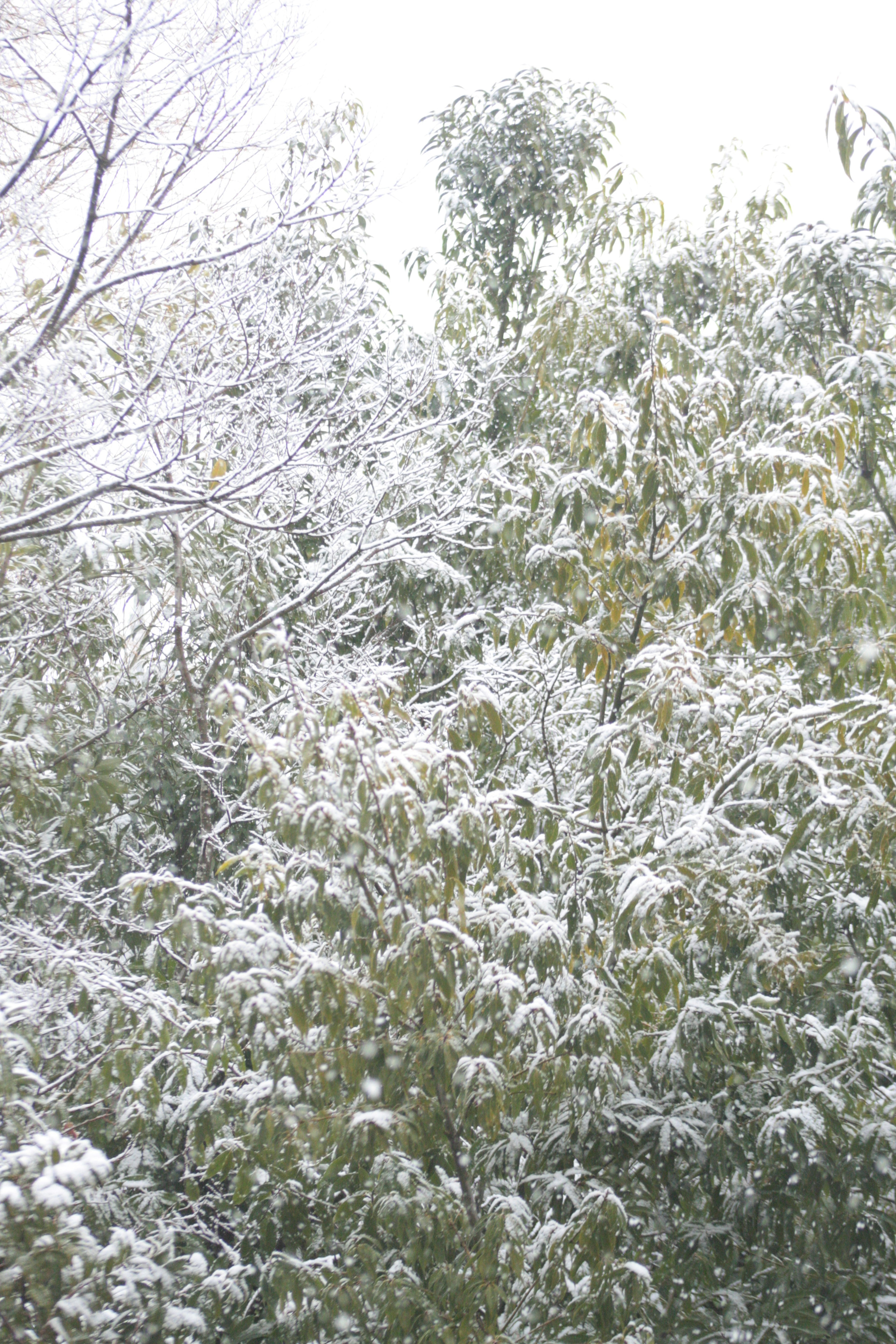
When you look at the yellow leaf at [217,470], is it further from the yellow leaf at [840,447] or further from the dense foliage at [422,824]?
the yellow leaf at [840,447]

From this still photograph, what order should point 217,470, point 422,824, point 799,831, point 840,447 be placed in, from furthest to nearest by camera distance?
1. point 217,470
2. point 840,447
3. point 799,831
4. point 422,824

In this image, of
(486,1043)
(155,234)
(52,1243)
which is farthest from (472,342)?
(52,1243)

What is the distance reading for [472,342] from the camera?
615cm

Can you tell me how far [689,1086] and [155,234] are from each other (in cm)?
307

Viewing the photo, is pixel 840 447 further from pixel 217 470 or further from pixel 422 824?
pixel 217 470

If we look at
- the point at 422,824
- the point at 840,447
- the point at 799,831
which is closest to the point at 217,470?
the point at 840,447

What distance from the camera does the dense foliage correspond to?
7.35 ft

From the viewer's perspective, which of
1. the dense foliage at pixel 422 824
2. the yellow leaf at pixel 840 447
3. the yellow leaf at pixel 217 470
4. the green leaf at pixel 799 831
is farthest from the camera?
the yellow leaf at pixel 217 470

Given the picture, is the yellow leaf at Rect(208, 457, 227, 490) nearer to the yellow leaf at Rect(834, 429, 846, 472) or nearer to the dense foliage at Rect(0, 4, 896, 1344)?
the dense foliage at Rect(0, 4, 896, 1344)

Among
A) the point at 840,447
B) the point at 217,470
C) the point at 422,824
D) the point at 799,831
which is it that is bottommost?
the point at 799,831

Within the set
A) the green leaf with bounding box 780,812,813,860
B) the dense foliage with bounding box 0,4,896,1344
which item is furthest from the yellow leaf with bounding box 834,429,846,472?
the green leaf with bounding box 780,812,813,860

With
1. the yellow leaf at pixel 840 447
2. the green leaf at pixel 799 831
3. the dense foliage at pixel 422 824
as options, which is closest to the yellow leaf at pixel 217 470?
the dense foliage at pixel 422 824

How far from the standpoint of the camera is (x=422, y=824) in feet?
7.00

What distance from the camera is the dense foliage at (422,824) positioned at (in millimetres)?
2240
